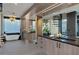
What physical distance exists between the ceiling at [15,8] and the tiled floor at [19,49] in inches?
18.4

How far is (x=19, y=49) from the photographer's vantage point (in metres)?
2.30

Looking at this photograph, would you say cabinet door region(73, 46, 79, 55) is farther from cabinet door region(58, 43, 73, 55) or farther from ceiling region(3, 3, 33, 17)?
ceiling region(3, 3, 33, 17)

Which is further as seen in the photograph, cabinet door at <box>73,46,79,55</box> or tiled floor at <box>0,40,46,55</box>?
tiled floor at <box>0,40,46,55</box>

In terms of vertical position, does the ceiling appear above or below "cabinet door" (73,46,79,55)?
above

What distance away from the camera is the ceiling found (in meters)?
2.17

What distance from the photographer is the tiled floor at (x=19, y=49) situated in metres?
2.19

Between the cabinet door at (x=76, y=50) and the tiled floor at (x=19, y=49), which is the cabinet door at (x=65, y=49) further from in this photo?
the tiled floor at (x=19, y=49)

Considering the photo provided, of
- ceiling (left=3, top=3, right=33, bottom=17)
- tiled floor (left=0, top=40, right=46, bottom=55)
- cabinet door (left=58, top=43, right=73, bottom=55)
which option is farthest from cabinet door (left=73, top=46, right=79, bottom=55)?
ceiling (left=3, top=3, right=33, bottom=17)

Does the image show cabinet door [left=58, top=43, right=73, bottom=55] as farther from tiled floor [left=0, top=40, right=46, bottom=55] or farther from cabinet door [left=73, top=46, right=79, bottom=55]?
tiled floor [left=0, top=40, right=46, bottom=55]

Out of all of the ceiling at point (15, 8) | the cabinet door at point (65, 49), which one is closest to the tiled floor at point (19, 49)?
the cabinet door at point (65, 49)

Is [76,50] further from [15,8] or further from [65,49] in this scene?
[15,8]

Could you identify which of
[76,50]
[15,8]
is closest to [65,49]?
[76,50]

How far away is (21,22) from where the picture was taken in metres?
2.42

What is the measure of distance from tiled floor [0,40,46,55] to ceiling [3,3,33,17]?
1.53 feet
